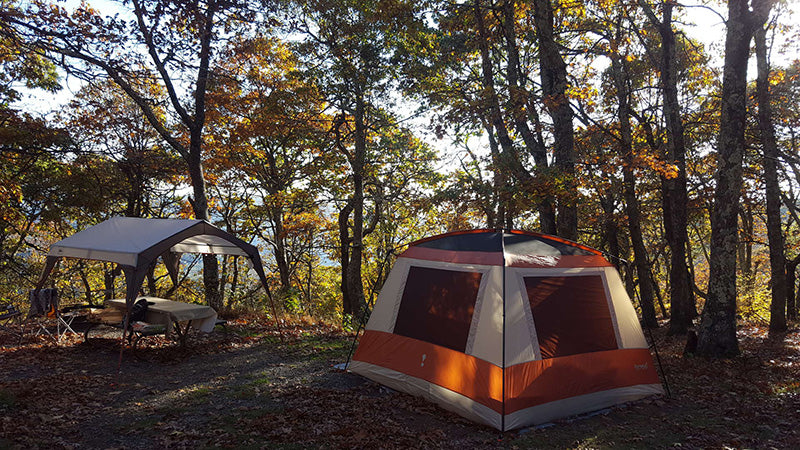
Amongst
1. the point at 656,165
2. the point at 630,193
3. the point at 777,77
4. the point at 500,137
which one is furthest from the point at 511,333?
the point at 777,77

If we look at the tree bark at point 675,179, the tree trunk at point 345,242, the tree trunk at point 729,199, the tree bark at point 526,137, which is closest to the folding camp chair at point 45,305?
the tree trunk at point 345,242

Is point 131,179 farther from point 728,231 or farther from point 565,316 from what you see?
point 728,231

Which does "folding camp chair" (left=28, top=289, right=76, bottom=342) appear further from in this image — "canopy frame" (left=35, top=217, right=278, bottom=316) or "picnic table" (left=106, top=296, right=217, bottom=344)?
"picnic table" (left=106, top=296, right=217, bottom=344)

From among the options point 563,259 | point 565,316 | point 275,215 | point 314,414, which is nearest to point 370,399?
point 314,414

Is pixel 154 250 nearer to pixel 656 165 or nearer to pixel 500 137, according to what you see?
pixel 500 137

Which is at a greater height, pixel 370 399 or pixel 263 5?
pixel 263 5

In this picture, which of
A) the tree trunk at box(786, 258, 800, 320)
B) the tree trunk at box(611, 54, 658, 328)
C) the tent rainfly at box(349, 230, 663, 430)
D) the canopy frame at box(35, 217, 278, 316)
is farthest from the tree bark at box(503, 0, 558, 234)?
the tree trunk at box(786, 258, 800, 320)

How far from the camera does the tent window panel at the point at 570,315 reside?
537cm

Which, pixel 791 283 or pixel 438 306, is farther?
pixel 791 283

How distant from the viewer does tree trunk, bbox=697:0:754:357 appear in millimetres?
7207

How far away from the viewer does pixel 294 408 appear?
17.6 ft

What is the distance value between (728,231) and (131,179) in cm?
1833

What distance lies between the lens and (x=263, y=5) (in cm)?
809

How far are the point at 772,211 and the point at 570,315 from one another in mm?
9224
